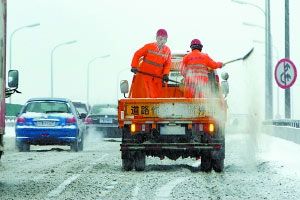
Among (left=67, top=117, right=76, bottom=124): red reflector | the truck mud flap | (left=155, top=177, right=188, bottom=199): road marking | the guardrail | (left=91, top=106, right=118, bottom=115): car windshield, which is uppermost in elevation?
(left=91, top=106, right=118, bottom=115): car windshield

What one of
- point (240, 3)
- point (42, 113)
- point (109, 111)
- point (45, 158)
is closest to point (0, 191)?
point (45, 158)

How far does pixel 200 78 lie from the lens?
1827 centimetres

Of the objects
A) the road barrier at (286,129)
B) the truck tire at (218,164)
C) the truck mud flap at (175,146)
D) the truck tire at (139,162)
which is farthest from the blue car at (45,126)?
the truck tire at (218,164)

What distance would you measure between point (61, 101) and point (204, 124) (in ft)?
34.7

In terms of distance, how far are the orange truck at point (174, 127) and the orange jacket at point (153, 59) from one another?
123cm

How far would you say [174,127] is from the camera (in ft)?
57.7

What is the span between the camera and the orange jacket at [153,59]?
18297 mm

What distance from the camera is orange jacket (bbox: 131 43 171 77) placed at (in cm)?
1830

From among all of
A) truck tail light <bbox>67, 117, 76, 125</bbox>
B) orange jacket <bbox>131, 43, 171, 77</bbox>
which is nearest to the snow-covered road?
orange jacket <bbox>131, 43, 171, 77</bbox>

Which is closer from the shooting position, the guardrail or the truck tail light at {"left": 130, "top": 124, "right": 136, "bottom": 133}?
the truck tail light at {"left": 130, "top": 124, "right": 136, "bottom": 133}

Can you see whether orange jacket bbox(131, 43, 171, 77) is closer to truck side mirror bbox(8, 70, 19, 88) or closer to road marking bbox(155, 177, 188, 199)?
road marking bbox(155, 177, 188, 199)

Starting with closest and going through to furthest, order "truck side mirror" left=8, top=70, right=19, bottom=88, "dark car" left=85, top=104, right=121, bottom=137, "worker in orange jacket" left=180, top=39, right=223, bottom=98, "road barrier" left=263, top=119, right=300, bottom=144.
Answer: "truck side mirror" left=8, top=70, right=19, bottom=88 < "worker in orange jacket" left=180, top=39, right=223, bottom=98 < "road barrier" left=263, top=119, right=300, bottom=144 < "dark car" left=85, top=104, right=121, bottom=137

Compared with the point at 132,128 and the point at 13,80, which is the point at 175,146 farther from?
the point at 13,80

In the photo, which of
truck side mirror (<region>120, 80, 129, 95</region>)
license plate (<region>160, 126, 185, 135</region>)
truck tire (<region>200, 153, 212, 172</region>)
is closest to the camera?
license plate (<region>160, 126, 185, 135</region>)
